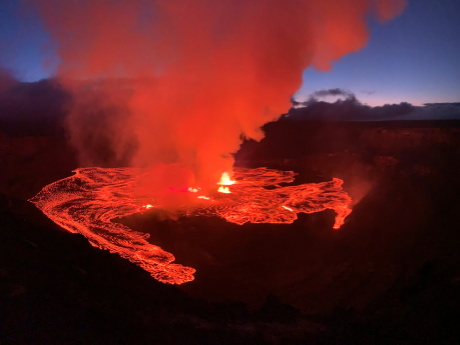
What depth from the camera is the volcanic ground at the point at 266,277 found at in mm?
5617

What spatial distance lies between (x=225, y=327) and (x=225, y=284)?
3.76m

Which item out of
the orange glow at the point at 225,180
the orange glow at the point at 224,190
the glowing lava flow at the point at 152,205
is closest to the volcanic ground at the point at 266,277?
the glowing lava flow at the point at 152,205

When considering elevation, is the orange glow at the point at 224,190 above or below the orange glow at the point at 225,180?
below

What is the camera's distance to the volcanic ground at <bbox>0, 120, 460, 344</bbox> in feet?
18.4

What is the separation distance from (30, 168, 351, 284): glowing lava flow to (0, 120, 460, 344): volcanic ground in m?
0.68

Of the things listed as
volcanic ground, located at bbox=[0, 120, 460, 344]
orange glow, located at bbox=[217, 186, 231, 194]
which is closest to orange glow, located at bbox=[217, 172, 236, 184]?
orange glow, located at bbox=[217, 186, 231, 194]

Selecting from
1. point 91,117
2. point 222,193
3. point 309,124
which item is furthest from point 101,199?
point 309,124

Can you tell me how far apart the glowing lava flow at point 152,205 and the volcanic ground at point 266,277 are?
26.7 inches

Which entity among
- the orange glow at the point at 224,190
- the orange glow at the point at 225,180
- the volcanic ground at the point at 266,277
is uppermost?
the orange glow at the point at 225,180

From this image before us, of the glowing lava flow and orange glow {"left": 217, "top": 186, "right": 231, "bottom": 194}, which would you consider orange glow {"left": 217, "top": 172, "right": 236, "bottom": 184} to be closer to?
the glowing lava flow

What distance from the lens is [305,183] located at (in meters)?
22.3

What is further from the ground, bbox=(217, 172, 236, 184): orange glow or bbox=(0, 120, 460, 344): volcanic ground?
bbox=(217, 172, 236, 184): orange glow

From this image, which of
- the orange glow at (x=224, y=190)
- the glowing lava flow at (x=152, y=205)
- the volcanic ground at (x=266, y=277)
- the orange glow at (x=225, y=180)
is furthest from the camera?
the orange glow at (x=225, y=180)

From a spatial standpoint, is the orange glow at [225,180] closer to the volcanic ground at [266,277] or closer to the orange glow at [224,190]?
the orange glow at [224,190]
